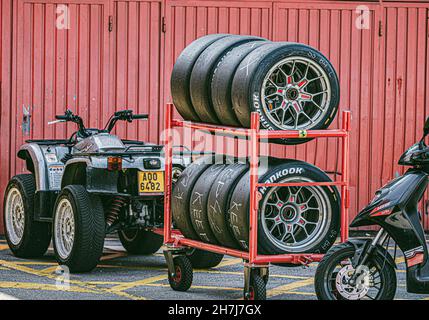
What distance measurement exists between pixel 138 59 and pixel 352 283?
6.44 m

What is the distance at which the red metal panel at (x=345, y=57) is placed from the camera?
46.7 ft

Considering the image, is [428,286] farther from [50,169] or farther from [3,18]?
[3,18]

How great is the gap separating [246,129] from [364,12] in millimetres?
5720

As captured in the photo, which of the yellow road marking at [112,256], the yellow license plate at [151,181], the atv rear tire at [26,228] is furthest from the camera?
the yellow road marking at [112,256]

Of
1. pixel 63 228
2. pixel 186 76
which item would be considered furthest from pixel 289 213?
pixel 63 228

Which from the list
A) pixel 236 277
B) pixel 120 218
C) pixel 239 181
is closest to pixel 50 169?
pixel 120 218

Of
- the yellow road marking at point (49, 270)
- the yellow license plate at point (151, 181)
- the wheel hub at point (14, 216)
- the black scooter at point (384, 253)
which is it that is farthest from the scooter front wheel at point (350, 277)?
the wheel hub at point (14, 216)

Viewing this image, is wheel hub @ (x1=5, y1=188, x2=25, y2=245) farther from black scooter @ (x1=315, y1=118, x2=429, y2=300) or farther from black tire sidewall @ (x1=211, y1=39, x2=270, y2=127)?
black scooter @ (x1=315, y1=118, x2=429, y2=300)

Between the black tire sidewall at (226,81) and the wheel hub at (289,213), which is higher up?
the black tire sidewall at (226,81)

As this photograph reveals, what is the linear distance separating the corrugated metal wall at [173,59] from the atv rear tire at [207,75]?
449 cm

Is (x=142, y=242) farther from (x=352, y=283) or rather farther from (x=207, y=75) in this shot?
(x=352, y=283)

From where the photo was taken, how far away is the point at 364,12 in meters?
14.2

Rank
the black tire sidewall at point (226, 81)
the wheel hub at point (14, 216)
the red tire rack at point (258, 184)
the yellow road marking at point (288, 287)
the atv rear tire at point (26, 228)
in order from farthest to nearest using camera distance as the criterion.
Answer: the wheel hub at point (14, 216) → the atv rear tire at point (26, 228) → the yellow road marking at point (288, 287) → the black tire sidewall at point (226, 81) → the red tire rack at point (258, 184)

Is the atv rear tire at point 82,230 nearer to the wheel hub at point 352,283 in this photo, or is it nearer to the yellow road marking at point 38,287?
the yellow road marking at point 38,287
